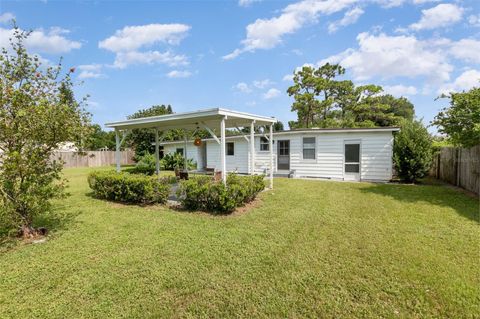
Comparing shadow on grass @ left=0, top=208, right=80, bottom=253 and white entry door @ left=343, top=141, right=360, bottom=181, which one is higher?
white entry door @ left=343, top=141, right=360, bottom=181

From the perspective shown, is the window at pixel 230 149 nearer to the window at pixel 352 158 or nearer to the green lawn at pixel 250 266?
the window at pixel 352 158

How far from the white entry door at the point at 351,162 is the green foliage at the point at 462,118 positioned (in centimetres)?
442

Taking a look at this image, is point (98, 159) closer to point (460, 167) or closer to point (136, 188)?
point (136, 188)

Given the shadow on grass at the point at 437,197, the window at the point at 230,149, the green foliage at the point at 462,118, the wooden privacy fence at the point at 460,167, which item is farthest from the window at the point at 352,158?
the window at the point at 230,149

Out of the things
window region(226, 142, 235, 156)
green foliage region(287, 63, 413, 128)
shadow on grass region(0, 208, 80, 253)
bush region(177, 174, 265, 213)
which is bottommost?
shadow on grass region(0, 208, 80, 253)

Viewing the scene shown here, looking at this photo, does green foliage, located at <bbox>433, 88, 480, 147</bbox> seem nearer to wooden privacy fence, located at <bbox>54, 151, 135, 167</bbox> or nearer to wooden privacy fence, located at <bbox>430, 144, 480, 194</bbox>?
wooden privacy fence, located at <bbox>430, 144, 480, 194</bbox>

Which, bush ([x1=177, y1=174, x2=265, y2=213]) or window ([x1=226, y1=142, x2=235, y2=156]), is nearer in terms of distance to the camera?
bush ([x1=177, y1=174, x2=265, y2=213])

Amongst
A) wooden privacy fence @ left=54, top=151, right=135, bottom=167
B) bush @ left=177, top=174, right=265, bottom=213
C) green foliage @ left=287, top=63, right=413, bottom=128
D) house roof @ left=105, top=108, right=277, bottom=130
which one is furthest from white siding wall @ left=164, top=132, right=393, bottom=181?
wooden privacy fence @ left=54, top=151, right=135, bottom=167

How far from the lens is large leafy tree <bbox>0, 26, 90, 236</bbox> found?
4.05 meters

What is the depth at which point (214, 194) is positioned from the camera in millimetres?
6238

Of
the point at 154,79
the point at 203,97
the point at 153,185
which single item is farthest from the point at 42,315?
the point at 203,97

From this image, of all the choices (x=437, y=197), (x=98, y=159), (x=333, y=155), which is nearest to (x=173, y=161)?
(x=98, y=159)

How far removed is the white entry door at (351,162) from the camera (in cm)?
1202

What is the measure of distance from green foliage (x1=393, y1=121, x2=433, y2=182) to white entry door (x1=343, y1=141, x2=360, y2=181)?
1.70m
